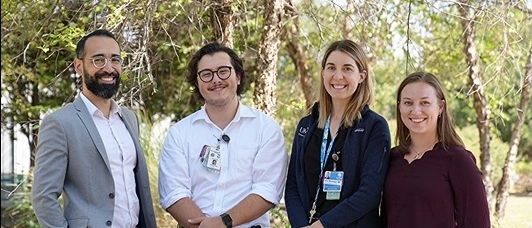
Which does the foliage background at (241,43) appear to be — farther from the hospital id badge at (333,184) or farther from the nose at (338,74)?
the hospital id badge at (333,184)

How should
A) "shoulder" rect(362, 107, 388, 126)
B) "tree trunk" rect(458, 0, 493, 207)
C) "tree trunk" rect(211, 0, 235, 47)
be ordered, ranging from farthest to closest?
"tree trunk" rect(458, 0, 493, 207), "tree trunk" rect(211, 0, 235, 47), "shoulder" rect(362, 107, 388, 126)

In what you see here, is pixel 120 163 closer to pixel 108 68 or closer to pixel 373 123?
pixel 108 68

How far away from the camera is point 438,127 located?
3273 mm

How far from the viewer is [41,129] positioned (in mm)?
3141

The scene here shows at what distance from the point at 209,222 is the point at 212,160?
29cm

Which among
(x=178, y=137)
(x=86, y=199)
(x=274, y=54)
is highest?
(x=274, y=54)

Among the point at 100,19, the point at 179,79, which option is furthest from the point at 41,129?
the point at 179,79

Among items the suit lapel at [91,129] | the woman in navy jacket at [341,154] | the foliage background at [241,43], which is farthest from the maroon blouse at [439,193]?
the suit lapel at [91,129]

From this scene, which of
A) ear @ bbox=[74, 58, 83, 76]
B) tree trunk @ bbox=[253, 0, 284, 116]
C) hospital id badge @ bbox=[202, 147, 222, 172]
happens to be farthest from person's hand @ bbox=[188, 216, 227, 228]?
tree trunk @ bbox=[253, 0, 284, 116]

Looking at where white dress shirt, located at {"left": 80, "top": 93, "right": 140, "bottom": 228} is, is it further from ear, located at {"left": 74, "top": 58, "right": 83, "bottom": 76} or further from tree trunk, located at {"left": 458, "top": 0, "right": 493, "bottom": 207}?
tree trunk, located at {"left": 458, "top": 0, "right": 493, "bottom": 207}

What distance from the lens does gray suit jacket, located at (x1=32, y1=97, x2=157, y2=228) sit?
3.04m

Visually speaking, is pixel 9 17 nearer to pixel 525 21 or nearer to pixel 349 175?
pixel 349 175

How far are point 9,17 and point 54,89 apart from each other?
18.1 ft

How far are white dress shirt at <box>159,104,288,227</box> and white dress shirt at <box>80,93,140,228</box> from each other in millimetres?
178
